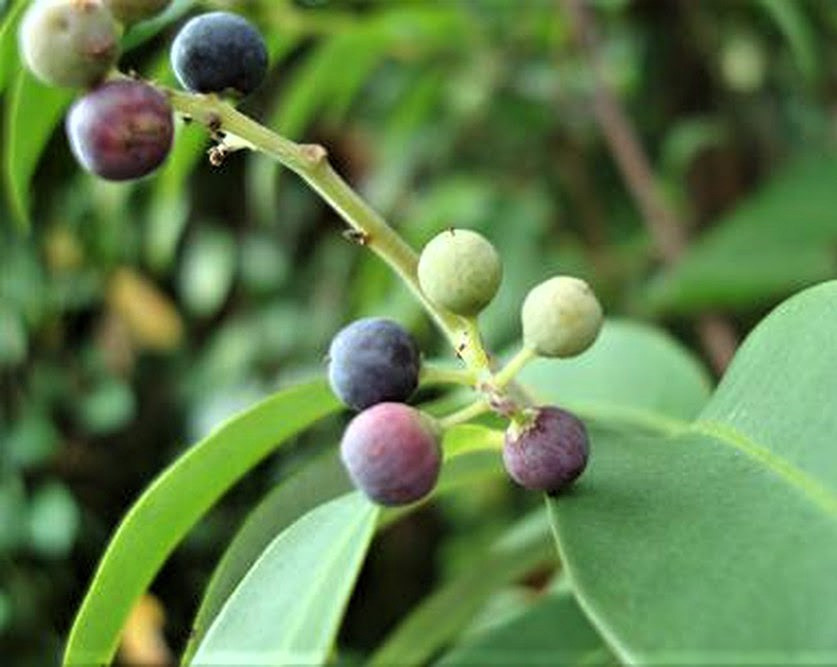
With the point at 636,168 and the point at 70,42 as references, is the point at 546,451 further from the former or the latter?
the point at 636,168

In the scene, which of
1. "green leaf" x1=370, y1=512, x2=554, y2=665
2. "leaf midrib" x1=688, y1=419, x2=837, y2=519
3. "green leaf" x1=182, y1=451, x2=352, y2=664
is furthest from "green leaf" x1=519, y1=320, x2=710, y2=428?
"leaf midrib" x1=688, y1=419, x2=837, y2=519

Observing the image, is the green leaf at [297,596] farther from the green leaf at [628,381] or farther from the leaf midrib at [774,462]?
the green leaf at [628,381]

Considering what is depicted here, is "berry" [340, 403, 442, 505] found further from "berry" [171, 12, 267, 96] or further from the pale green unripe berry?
"berry" [171, 12, 267, 96]

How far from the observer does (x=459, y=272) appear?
2.11ft

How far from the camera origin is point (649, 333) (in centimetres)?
124

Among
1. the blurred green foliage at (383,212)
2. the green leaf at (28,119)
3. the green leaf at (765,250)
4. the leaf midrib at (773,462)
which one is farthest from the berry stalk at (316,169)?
the green leaf at (765,250)

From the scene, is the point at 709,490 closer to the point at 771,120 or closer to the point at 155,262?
the point at 771,120

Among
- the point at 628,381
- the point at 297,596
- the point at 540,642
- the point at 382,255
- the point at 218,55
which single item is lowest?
the point at 540,642

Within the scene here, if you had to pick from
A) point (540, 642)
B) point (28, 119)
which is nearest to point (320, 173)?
point (28, 119)

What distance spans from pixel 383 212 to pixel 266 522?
1516mm

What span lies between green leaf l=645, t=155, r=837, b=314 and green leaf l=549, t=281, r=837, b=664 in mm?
885

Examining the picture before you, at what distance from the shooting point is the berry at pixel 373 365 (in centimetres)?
66

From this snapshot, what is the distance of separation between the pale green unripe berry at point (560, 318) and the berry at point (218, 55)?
0.17 metres

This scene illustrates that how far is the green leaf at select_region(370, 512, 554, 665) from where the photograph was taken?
3.75ft
